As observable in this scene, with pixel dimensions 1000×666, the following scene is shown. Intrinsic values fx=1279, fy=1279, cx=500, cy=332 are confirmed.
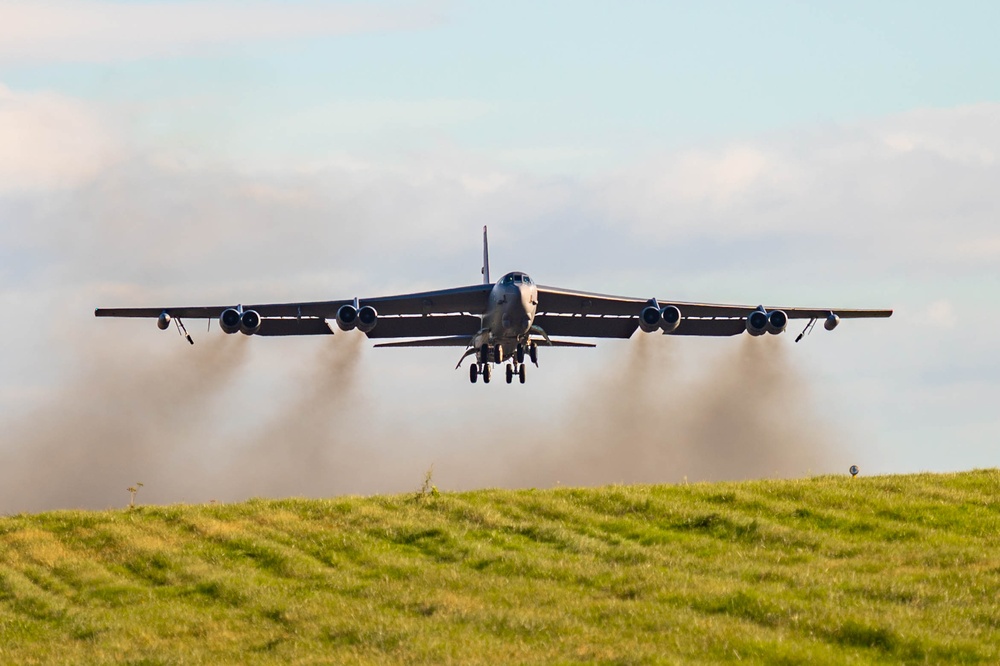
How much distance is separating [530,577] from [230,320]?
23.0m

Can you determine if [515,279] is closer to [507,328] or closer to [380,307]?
[507,328]

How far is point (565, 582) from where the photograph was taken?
19.3 metres

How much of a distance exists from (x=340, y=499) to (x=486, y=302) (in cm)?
1637

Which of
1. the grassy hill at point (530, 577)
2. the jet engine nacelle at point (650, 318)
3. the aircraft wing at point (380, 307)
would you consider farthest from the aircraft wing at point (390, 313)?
the grassy hill at point (530, 577)

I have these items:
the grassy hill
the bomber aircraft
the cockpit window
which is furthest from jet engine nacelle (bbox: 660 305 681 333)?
the grassy hill

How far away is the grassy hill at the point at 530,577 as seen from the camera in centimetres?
1524

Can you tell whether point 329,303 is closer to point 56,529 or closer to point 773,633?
point 56,529

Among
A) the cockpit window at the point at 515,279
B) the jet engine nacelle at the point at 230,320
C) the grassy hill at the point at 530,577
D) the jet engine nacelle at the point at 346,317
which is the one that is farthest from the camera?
the jet engine nacelle at the point at 346,317

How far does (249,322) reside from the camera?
41000mm

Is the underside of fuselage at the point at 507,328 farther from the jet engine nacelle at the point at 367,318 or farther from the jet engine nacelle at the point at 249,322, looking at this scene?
the jet engine nacelle at the point at 249,322

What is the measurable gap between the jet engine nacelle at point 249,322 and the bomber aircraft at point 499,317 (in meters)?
0.03

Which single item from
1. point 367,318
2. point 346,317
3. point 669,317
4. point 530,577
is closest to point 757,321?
point 669,317

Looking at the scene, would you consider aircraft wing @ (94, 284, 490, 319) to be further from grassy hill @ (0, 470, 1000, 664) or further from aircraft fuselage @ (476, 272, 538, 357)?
grassy hill @ (0, 470, 1000, 664)

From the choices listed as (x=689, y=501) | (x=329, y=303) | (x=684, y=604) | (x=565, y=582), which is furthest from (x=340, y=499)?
(x=329, y=303)
